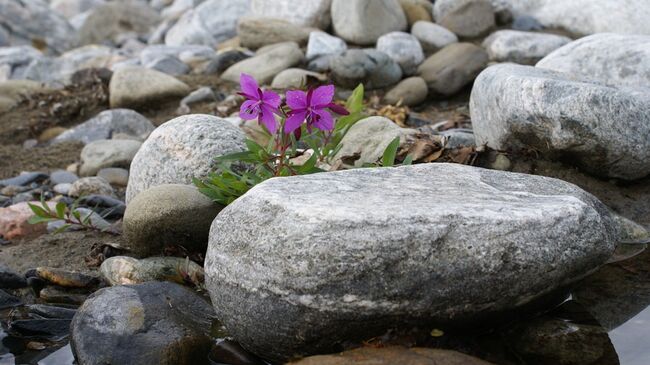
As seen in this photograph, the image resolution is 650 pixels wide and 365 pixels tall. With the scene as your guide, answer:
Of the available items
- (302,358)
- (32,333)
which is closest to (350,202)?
(302,358)

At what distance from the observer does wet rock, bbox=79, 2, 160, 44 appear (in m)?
17.2

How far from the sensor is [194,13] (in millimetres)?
13906

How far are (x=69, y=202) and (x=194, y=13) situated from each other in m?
8.82

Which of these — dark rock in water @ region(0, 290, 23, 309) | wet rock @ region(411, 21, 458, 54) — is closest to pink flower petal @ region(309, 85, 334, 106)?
dark rock in water @ region(0, 290, 23, 309)

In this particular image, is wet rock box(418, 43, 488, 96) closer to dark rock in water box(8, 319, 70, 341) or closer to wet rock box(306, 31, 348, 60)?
wet rock box(306, 31, 348, 60)

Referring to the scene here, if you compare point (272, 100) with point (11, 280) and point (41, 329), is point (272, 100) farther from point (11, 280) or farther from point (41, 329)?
point (11, 280)

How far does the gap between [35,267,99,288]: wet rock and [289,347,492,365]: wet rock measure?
1.55 m

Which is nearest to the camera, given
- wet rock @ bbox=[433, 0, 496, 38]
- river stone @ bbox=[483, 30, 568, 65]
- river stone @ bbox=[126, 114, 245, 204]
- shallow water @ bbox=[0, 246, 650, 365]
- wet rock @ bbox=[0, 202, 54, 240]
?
shallow water @ bbox=[0, 246, 650, 365]

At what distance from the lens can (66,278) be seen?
402cm

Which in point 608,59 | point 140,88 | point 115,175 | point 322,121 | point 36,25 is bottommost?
point 36,25

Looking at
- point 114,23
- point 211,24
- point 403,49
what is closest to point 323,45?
point 403,49

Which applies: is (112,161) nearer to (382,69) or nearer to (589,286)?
(382,69)

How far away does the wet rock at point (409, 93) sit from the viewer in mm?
8031

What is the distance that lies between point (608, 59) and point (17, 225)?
157 inches
